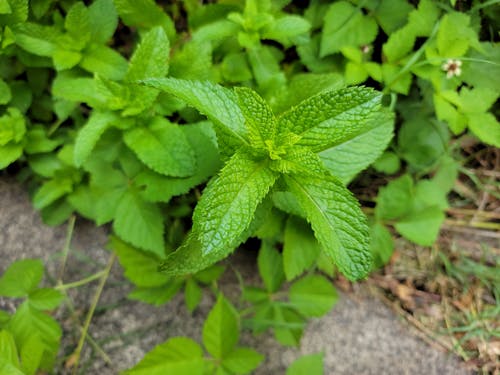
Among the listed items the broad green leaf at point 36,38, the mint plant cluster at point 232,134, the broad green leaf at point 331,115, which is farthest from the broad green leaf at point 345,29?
the broad green leaf at point 36,38

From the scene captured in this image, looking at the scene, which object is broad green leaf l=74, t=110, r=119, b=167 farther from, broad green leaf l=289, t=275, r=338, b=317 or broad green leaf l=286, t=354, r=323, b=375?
broad green leaf l=286, t=354, r=323, b=375

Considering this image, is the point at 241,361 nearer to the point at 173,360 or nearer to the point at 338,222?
the point at 173,360

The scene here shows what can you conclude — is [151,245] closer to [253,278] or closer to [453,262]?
[253,278]

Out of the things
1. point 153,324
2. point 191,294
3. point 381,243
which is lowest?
point 153,324

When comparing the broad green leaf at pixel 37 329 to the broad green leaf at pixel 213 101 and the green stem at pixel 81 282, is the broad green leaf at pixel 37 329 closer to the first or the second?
the green stem at pixel 81 282

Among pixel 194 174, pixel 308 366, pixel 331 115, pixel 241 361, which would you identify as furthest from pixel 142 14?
pixel 308 366

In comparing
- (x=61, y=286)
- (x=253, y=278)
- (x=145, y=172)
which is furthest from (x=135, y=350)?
(x=145, y=172)

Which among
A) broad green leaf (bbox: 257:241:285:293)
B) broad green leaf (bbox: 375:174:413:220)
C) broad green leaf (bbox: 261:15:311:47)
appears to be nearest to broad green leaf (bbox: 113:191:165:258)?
broad green leaf (bbox: 257:241:285:293)
